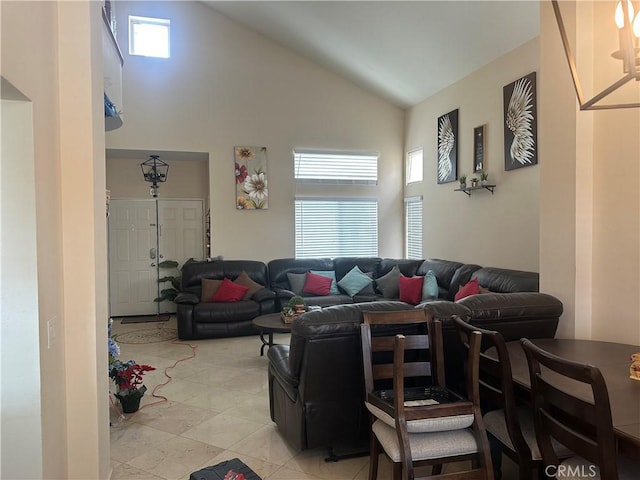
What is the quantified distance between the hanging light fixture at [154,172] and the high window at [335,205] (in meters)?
2.16

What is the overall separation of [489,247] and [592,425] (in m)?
3.98

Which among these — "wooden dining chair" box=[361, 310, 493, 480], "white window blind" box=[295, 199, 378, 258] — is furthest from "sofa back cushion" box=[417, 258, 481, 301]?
"wooden dining chair" box=[361, 310, 493, 480]

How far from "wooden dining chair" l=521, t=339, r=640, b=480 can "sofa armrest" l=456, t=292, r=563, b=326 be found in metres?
0.70

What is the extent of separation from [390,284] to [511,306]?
3606 mm

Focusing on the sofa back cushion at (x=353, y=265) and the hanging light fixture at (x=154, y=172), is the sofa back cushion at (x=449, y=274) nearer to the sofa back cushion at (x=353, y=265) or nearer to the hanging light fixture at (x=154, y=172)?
the sofa back cushion at (x=353, y=265)

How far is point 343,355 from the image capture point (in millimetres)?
2357

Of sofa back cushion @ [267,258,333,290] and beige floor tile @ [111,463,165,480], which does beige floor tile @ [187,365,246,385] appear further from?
sofa back cushion @ [267,258,333,290]

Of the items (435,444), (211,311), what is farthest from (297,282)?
(435,444)

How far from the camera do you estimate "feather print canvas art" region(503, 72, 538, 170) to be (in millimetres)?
4359

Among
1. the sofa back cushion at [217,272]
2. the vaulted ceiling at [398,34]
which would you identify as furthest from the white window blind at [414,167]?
the sofa back cushion at [217,272]

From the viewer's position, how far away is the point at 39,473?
5.67ft

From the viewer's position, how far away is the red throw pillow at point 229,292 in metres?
5.84

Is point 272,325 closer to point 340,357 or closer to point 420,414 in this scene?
point 340,357

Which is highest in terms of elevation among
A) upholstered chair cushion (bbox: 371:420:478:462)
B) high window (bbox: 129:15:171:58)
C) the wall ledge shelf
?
high window (bbox: 129:15:171:58)
